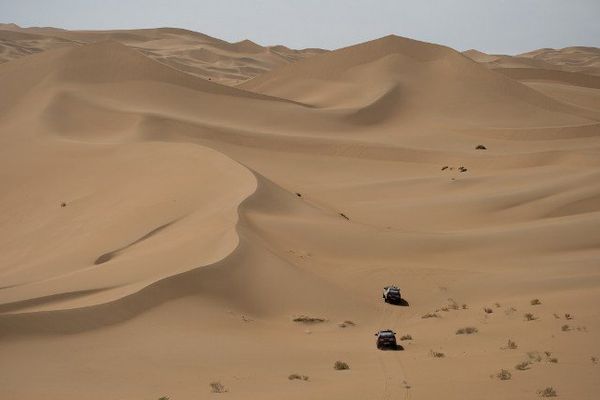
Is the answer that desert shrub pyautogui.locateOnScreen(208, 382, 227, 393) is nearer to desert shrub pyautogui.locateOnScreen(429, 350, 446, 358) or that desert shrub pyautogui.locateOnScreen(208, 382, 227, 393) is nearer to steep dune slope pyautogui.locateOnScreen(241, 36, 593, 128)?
desert shrub pyautogui.locateOnScreen(429, 350, 446, 358)

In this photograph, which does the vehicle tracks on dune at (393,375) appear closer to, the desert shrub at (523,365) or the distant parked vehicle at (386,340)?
the distant parked vehicle at (386,340)

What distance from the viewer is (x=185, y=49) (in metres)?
126

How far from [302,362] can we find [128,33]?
131 metres

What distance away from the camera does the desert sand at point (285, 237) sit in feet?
44.1

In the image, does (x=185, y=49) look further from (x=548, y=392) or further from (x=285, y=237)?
(x=548, y=392)

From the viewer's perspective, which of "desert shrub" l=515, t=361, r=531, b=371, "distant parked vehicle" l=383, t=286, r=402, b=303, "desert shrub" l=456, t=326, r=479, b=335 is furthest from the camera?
"distant parked vehicle" l=383, t=286, r=402, b=303

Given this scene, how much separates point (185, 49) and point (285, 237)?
348ft

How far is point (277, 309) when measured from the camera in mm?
18422

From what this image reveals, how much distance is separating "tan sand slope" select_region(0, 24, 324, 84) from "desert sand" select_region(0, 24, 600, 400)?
1670 inches

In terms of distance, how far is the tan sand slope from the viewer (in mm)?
103688

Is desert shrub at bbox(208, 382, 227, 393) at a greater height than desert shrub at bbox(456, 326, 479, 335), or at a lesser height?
greater

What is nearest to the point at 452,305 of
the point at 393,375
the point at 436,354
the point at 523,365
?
the point at 436,354

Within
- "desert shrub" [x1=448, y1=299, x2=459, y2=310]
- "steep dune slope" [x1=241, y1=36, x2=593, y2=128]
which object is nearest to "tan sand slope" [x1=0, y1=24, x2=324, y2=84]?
"steep dune slope" [x1=241, y1=36, x2=593, y2=128]

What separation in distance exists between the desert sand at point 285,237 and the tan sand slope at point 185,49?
4242 cm
